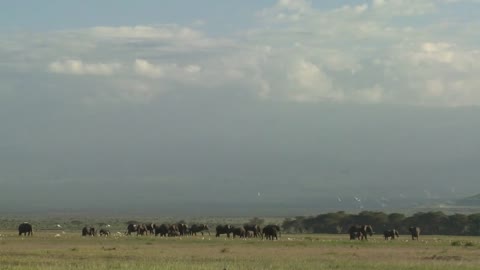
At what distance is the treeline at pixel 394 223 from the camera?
3713 inches

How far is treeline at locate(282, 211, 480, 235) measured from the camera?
9430 centimetres

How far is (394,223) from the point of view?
9969cm

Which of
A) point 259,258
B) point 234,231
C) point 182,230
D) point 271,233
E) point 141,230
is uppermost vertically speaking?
point 141,230

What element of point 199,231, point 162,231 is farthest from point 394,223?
point 162,231

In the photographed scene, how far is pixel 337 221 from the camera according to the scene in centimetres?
10219

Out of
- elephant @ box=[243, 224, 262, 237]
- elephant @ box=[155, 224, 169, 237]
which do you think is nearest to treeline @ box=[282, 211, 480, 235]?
elephant @ box=[155, 224, 169, 237]

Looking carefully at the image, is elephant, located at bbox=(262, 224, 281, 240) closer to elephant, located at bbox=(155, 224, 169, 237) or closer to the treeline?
elephant, located at bbox=(155, 224, 169, 237)

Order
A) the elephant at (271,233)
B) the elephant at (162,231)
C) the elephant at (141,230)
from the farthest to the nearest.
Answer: the elephant at (141,230), the elephant at (162,231), the elephant at (271,233)

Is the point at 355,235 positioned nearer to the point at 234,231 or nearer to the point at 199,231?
the point at 234,231

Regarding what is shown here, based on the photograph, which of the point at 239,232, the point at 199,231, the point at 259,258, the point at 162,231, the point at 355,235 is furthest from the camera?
the point at 199,231

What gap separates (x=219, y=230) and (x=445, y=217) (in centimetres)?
3464

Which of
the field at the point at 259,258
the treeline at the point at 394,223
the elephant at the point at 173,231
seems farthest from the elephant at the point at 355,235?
the treeline at the point at 394,223

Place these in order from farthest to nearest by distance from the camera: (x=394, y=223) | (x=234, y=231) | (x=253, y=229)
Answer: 1. (x=394, y=223)
2. (x=253, y=229)
3. (x=234, y=231)

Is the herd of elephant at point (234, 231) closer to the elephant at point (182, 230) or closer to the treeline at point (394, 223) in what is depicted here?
the elephant at point (182, 230)
